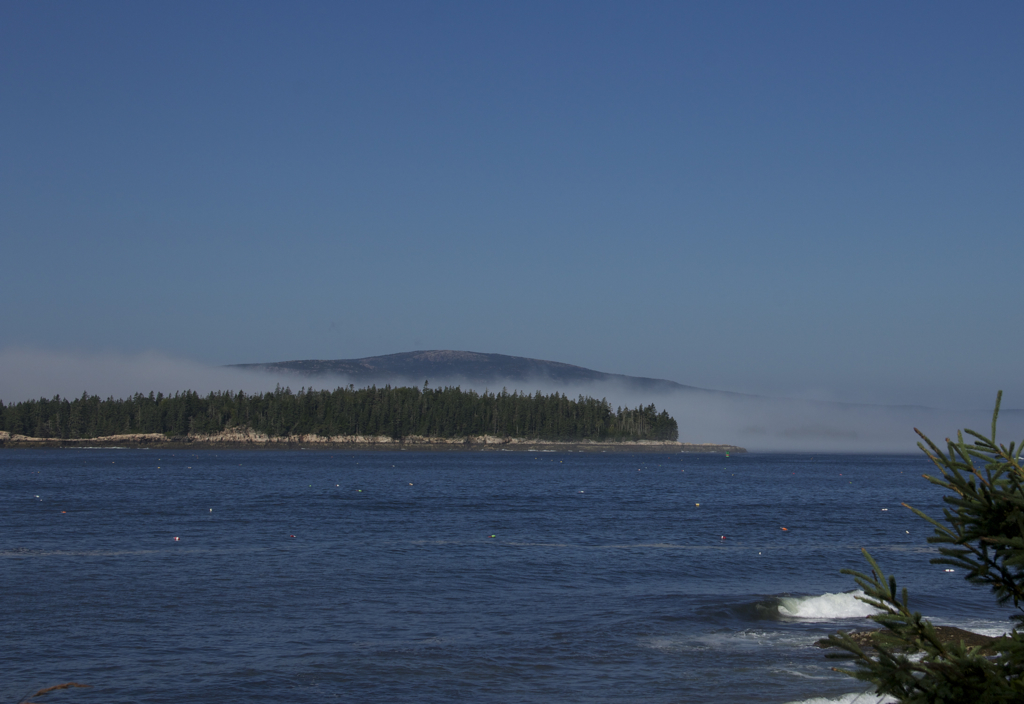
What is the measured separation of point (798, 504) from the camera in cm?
8344

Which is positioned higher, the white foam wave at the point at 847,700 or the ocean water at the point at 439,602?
the white foam wave at the point at 847,700

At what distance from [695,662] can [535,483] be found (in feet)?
301

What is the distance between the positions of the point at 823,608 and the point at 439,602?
14254 mm

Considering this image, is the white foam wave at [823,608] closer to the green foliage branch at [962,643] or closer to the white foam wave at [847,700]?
the white foam wave at [847,700]

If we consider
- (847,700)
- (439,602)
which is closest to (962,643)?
(847,700)

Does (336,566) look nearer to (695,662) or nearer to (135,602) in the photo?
(135,602)

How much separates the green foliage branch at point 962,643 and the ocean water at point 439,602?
13.5m

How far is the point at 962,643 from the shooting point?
7.08m

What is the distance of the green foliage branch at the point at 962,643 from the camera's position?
280 inches

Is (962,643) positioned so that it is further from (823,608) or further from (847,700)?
(823,608)

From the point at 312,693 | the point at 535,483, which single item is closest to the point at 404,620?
the point at 312,693

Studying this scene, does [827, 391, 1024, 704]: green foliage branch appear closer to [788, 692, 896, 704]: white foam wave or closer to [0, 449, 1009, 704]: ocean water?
[788, 692, 896, 704]: white foam wave

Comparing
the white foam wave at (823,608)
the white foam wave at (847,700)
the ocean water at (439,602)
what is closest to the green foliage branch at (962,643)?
the white foam wave at (847,700)

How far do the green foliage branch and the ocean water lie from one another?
13.5 metres
